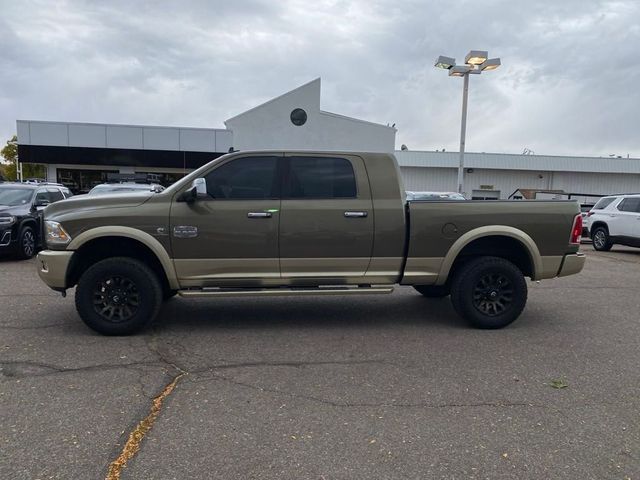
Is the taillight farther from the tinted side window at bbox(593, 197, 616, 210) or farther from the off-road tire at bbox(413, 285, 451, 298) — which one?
the tinted side window at bbox(593, 197, 616, 210)

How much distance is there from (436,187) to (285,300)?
1311 inches

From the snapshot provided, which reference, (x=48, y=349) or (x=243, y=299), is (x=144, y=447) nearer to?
(x=48, y=349)

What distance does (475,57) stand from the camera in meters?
17.9

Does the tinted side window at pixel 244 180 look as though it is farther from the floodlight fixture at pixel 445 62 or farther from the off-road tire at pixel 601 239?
the floodlight fixture at pixel 445 62

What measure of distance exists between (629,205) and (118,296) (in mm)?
14642

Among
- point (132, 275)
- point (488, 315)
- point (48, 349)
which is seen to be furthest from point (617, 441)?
point (48, 349)

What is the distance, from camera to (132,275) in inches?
205

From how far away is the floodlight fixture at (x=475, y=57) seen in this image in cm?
1783

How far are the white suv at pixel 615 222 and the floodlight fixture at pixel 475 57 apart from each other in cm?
661

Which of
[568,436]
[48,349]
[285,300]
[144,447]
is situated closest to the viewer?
[144,447]

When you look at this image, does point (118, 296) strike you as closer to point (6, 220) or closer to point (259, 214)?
point (259, 214)

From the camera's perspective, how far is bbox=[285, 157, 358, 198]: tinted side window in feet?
18.0

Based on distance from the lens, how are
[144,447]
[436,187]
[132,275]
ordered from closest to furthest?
[144,447]
[132,275]
[436,187]

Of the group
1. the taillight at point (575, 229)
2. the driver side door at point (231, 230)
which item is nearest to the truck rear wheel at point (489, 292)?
the taillight at point (575, 229)
